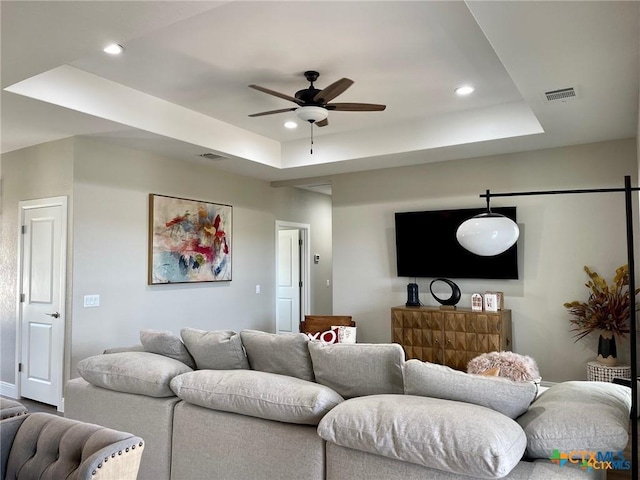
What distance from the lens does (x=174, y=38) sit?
330 cm

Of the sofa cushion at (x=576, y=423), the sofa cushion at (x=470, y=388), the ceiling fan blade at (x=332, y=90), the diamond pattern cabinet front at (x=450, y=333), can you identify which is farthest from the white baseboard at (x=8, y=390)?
the sofa cushion at (x=576, y=423)

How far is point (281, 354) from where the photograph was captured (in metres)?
2.52

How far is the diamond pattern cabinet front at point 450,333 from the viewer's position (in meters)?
4.96

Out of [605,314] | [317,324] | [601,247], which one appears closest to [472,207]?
[601,247]

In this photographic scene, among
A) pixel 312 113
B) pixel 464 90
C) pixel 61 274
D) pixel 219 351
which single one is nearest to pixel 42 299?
pixel 61 274

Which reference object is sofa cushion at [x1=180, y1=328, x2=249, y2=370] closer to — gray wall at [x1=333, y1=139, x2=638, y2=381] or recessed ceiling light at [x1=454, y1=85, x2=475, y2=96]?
recessed ceiling light at [x1=454, y1=85, x2=475, y2=96]

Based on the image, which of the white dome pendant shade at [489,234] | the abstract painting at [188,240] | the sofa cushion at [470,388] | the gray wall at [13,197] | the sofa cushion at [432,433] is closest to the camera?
the sofa cushion at [432,433]

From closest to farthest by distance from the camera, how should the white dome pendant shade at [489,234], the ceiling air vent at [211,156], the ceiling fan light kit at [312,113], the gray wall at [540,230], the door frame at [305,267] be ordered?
the white dome pendant shade at [489,234] → the ceiling fan light kit at [312,113] → the gray wall at [540,230] → the ceiling air vent at [211,156] → the door frame at [305,267]

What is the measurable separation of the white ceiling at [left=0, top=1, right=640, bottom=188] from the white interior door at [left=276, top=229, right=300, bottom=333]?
2.34 metres

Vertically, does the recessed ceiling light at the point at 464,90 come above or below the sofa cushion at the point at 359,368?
above

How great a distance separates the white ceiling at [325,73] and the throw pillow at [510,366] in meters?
1.80

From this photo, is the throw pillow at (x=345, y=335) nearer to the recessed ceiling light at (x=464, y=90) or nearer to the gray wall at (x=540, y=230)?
the gray wall at (x=540, y=230)

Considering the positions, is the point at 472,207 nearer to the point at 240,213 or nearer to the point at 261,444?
the point at 240,213

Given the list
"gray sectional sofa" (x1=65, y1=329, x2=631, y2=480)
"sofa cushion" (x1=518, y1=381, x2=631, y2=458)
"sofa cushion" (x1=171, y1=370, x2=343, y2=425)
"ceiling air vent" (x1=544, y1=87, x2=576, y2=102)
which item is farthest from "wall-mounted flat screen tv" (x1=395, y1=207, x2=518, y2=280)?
"sofa cushion" (x1=171, y1=370, x2=343, y2=425)
